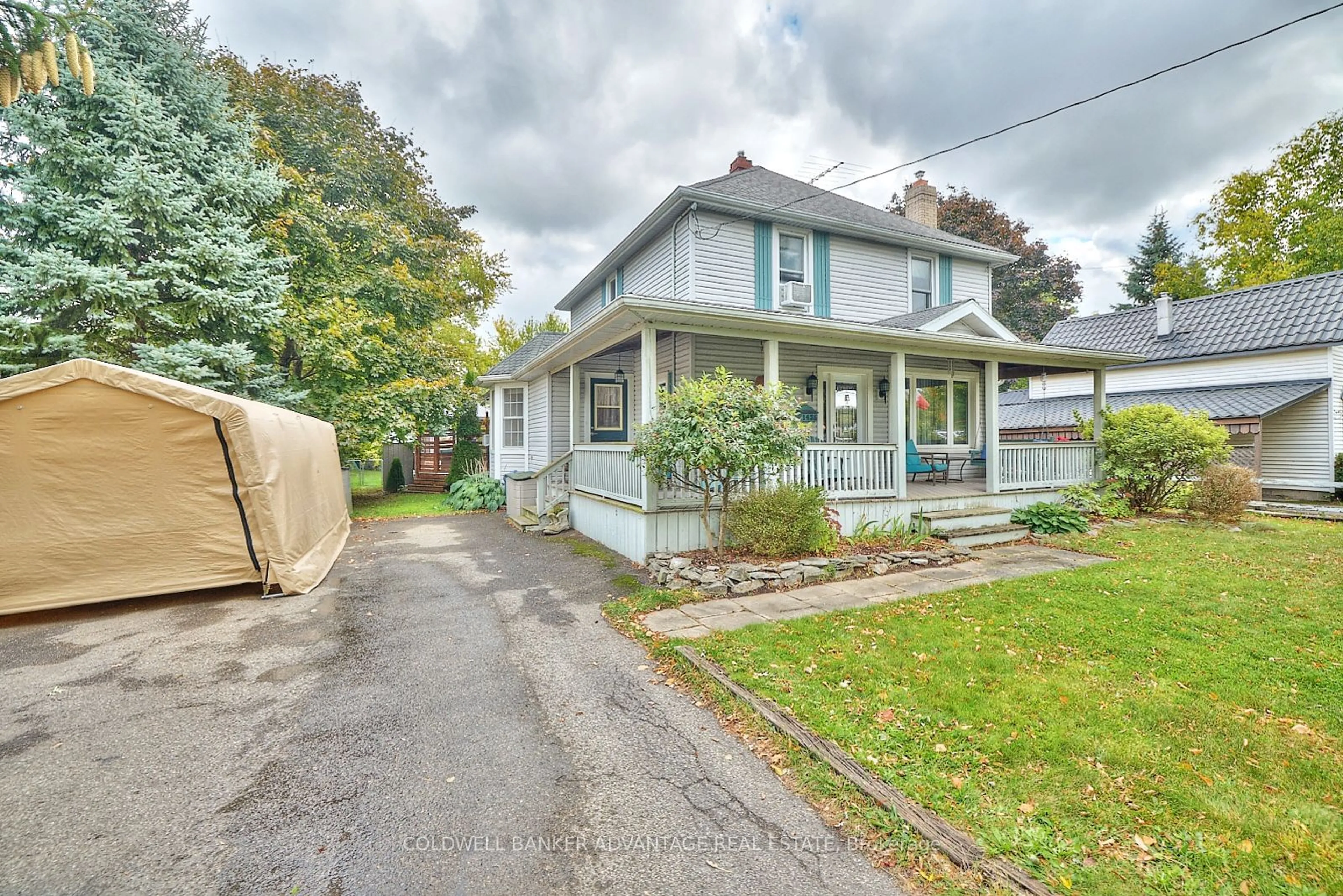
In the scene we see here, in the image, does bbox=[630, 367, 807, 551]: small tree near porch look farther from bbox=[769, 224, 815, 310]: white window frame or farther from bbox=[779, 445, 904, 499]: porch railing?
bbox=[769, 224, 815, 310]: white window frame

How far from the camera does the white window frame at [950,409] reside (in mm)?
A: 12008

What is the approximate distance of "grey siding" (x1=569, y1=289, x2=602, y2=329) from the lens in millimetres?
14703

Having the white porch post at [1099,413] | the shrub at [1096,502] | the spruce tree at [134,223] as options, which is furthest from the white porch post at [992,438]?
the spruce tree at [134,223]

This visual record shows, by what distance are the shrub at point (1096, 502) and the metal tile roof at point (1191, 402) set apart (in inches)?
82.8

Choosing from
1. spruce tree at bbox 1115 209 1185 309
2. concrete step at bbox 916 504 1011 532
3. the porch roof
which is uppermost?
spruce tree at bbox 1115 209 1185 309

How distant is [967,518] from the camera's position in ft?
27.9

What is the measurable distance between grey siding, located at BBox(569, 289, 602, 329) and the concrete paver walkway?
9777 millimetres

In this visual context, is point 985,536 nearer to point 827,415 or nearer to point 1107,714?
point 827,415

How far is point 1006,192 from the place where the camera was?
653 inches

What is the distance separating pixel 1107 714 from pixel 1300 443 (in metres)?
17.3

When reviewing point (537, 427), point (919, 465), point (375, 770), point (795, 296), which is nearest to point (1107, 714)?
point (375, 770)

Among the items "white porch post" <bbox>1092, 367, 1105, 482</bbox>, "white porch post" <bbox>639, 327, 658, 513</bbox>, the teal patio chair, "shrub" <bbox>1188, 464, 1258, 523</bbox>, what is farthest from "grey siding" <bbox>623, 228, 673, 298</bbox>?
"shrub" <bbox>1188, 464, 1258, 523</bbox>

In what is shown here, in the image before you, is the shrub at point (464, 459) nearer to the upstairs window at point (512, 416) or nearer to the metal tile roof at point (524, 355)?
the upstairs window at point (512, 416)

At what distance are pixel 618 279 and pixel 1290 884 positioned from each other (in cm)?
1338
